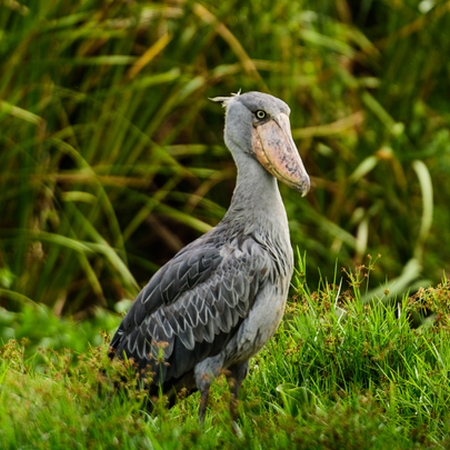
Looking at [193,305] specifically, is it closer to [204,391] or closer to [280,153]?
[204,391]

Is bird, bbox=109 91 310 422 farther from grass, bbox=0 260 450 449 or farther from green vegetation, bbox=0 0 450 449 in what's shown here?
green vegetation, bbox=0 0 450 449

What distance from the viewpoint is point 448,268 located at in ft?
23.5

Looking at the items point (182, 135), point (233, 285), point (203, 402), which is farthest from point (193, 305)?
point (182, 135)

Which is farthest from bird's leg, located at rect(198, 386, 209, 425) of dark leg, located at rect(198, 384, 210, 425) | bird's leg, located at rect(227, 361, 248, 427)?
bird's leg, located at rect(227, 361, 248, 427)

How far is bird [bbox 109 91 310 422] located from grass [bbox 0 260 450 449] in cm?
17

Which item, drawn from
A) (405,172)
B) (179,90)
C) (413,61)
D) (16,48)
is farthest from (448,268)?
(16,48)

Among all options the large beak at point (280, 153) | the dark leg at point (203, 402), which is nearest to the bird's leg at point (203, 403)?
the dark leg at point (203, 402)

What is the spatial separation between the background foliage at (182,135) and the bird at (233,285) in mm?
2024

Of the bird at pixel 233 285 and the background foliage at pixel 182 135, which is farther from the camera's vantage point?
the background foliage at pixel 182 135

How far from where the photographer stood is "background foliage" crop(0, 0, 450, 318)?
6738 mm

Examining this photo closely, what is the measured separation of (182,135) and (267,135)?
341 centimetres

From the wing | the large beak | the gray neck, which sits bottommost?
the wing

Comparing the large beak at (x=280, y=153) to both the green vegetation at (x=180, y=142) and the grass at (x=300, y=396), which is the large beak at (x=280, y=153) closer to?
the grass at (x=300, y=396)

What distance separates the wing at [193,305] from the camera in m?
4.20
